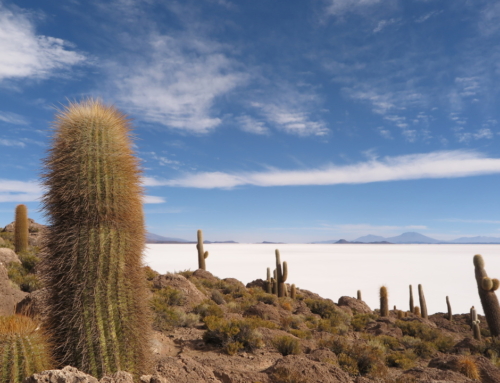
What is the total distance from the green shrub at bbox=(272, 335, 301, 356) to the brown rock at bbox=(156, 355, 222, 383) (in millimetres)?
3252

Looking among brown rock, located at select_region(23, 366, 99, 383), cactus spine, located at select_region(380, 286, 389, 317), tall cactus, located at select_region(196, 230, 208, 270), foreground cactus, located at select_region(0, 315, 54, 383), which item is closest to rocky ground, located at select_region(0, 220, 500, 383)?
brown rock, located at select_region(23, 366, 99, 383)

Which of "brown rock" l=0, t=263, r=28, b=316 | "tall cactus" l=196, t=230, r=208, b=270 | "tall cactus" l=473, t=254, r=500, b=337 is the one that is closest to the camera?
"brown rock" l=0, t=263, r=28, b=316

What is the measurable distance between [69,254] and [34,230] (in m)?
26.7

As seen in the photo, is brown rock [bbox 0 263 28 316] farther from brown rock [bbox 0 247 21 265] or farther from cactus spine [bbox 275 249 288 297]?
cactus spine [bbox 275 249 288 297]

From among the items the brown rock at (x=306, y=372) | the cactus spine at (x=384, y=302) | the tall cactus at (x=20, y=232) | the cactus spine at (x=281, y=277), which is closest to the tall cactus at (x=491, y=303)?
the cactus spine at (x=384, y=302)

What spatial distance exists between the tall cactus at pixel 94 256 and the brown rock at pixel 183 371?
3.16 ft

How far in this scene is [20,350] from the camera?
4.13 m

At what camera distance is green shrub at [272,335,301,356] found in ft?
30.4

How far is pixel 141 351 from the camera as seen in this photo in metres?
5.05

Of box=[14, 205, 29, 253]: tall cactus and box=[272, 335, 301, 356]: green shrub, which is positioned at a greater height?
box=[14, 205, 29, 253]: tall cactus

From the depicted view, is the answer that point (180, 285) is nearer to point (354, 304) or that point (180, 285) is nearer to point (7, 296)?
point (7, 296)

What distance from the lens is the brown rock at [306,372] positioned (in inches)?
255

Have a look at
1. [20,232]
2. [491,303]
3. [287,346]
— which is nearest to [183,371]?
[287,346]

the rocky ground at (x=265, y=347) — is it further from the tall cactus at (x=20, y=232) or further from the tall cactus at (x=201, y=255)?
the tall cactus at (x=201, y=255)
